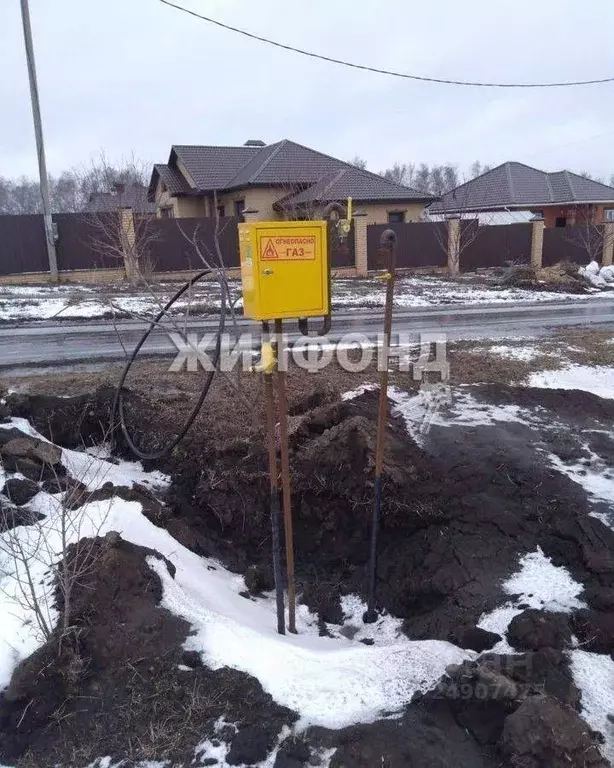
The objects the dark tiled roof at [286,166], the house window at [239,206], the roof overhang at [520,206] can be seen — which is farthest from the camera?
the roof overhang at [520,206]

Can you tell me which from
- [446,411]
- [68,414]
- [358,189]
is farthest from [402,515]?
[358,189]

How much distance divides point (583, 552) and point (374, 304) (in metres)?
11.4

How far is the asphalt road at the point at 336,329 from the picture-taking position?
28.6 ft

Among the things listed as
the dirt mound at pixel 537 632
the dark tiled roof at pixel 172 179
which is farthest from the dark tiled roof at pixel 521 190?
the dirt mound at pixel 537 632

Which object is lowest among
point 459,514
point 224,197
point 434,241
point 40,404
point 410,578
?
point 410,578

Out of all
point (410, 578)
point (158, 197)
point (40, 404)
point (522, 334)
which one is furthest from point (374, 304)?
point (158, 197)

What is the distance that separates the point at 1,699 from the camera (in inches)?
90.1

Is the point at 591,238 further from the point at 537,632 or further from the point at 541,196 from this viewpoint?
the point at 537,632

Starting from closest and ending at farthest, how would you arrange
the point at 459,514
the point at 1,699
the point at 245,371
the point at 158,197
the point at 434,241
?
the point at 1,699
the point at 459,514
the point at 245,371
the point at 434,241
the point at 158,197

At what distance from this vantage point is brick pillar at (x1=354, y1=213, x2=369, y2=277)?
20469 millimetres

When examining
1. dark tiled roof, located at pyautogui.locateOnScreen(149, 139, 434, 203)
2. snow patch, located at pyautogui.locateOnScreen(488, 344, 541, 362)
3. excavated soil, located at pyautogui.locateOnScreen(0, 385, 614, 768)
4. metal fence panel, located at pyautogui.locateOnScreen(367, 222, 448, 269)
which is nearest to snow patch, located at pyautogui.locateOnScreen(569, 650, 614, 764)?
excavated soil, located at pyautogui.locateOnScreen(0, 385, 614, 768)

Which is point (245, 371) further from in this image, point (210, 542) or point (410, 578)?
point (410, 578)

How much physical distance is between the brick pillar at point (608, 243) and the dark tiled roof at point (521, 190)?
22.6 feet

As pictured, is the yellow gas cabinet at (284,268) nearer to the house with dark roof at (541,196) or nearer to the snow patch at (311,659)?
the snow patch at (311,659)
